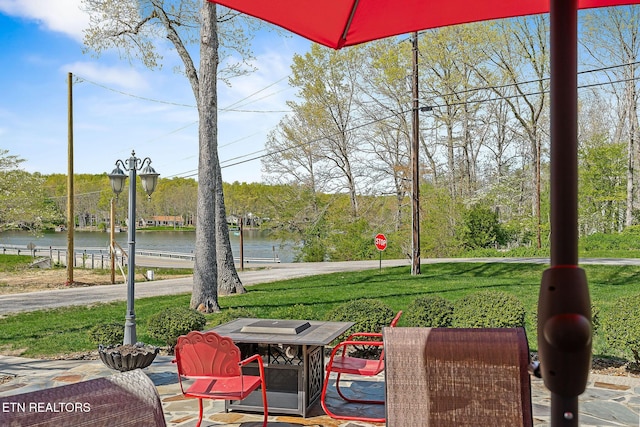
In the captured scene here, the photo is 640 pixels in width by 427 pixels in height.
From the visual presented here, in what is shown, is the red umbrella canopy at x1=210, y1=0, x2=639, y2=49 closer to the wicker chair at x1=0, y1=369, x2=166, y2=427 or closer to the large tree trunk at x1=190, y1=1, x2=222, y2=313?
the wicker chair at x1=0, y1=369, x2=166, y2=427

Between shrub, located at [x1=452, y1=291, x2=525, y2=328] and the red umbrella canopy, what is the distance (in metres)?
4.30

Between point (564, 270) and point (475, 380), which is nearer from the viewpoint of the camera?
point (564, 270)

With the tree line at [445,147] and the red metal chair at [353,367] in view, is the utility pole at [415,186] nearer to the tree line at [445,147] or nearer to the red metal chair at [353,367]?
the tree line at [445,147]

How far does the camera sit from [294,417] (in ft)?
15.1

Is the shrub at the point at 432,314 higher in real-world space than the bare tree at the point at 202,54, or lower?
lower

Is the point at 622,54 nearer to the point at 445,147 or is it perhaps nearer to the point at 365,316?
the point at 445,147

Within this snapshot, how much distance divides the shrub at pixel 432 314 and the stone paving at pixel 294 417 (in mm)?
1033

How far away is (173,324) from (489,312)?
3.60m

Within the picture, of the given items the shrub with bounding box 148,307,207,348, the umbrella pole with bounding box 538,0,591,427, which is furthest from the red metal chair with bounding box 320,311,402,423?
the umbrella pole with bounding box 538,0,591,427

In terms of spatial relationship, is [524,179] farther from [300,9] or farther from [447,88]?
[300,9]

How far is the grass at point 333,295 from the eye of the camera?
340 inches

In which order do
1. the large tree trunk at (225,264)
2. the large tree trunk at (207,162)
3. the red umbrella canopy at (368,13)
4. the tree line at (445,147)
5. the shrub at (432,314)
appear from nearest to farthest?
the red umbrella canopy at (368,13) < the shrub at (432,314) < the large tree trunk at (207,162) < the large tree trunk at (225,264) < the tree line at (445,147)

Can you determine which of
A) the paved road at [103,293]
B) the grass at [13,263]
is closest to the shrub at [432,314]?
the paved road at [103,293]

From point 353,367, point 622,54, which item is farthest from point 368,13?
point 622,54
